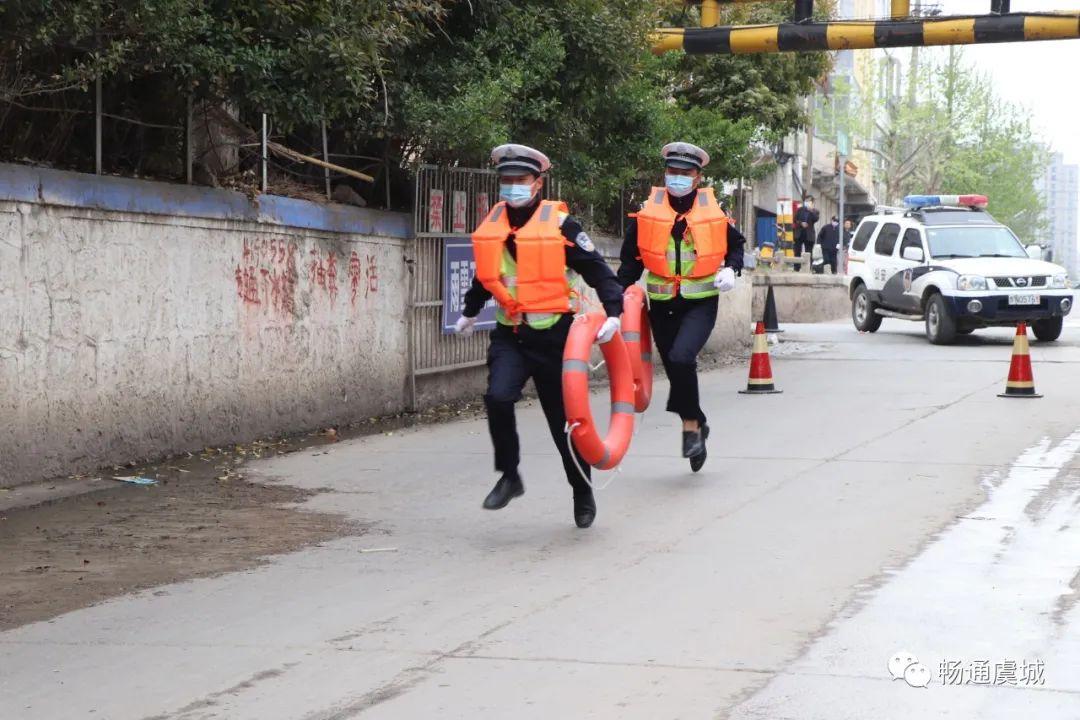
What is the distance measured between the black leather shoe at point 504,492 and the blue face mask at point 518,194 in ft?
4.61

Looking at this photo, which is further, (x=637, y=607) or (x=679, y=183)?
(x=679, y=183)

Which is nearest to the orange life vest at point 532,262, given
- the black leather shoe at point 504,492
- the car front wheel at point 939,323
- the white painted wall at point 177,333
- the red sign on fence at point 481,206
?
the black leather shoe at point 504,492

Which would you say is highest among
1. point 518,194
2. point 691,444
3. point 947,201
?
point 947,201

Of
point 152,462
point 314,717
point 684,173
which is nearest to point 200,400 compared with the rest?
point 152,462

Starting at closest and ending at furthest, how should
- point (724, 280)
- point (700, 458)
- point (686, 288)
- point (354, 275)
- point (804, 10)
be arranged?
point (724, 280), point (686, 288), point (700, 458), point (354, 275), point (804, 10)

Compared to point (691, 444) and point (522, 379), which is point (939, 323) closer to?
point (691, 444)

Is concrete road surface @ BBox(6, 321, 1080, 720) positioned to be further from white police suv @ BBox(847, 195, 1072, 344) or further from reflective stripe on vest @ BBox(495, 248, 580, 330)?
white police suv @ BBox(847, 195, 1072, 344)

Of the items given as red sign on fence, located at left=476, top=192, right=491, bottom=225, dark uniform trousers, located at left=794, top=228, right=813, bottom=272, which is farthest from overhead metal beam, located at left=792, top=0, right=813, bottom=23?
dark uniform trousers, located at left=794, top=228, right=813, bottom=272

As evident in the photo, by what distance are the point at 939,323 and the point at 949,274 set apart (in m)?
0.67

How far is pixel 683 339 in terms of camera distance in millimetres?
9906

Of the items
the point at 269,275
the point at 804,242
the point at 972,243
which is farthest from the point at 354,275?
the point at 804,242

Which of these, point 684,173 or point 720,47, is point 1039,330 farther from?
point 684,173

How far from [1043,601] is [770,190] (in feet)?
156

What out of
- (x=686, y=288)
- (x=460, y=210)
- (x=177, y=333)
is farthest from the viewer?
(x=460, y=210)
